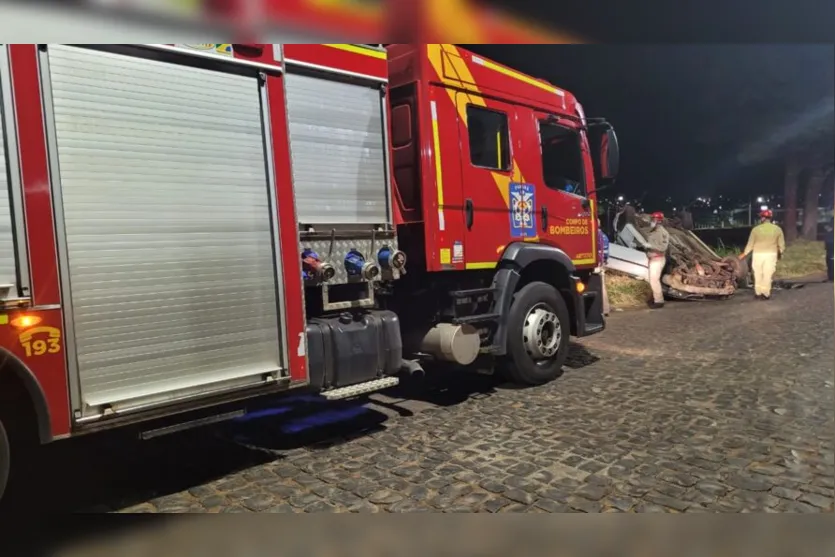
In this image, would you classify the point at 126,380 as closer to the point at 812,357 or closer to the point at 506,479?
the point at 506,479

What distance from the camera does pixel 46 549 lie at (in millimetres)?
2562

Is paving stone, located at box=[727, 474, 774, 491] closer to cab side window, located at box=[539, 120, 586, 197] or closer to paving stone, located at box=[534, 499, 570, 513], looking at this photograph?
paving stone, located at box=[534, 499, 570, 513]

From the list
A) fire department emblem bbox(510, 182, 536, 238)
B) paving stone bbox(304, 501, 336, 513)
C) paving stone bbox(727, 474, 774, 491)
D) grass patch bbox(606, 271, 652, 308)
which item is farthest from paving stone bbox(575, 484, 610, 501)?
grass patch bbox(606, 271, 652, 308)

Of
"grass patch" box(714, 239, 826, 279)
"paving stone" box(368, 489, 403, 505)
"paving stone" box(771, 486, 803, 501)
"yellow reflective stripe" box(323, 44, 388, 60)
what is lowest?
"paving stone" box(771, 486, 803, 501)

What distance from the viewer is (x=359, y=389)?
365cm

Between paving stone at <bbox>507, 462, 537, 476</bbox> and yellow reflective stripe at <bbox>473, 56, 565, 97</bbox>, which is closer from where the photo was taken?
paving stone at <bbox>507, 462, 537, 476</bbox>

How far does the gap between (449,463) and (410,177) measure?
2173 millimetres

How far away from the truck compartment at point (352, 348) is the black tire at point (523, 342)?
1.28 meters

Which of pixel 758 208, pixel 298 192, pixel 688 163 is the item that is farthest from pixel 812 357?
pixel 298 192

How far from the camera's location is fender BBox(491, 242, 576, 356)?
4.72 meters

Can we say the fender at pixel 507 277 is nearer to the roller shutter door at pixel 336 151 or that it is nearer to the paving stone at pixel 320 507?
the roller shutter door at pixel 336 151

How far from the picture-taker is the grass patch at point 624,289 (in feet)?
18.2

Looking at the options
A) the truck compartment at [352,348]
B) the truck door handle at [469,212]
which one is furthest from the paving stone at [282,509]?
the truck door handle at [469,212]

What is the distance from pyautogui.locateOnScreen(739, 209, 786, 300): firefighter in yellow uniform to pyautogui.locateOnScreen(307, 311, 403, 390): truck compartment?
2.54 metres
